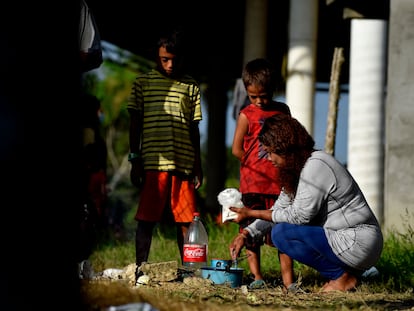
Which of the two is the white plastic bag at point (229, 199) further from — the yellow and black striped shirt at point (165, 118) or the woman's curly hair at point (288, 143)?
the woman's curly hair at point (288, 143)

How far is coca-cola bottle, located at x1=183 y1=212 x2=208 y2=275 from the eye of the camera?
6.77 m

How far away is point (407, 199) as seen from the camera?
835 cm

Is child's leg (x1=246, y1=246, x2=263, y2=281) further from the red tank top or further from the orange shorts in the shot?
the orange shorts

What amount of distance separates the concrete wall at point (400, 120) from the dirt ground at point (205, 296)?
2.02 metres

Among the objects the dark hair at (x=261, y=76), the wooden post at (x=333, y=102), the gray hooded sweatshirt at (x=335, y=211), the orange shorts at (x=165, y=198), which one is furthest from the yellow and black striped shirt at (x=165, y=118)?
the wooden post at (x=333, y=102)

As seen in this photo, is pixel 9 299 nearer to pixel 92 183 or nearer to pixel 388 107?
pixel 388 107

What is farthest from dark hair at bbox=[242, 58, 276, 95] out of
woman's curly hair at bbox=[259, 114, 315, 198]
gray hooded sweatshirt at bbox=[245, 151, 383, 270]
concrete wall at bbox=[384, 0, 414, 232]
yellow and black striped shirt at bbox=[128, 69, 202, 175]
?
concrete wall at bbox=[384, 0, 414, 232]

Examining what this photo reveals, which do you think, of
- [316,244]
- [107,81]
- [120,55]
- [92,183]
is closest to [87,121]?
[92,183]

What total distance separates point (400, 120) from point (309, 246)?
2.62 m

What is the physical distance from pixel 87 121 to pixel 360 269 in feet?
13.0

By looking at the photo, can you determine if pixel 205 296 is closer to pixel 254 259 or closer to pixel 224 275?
pixel 224 275

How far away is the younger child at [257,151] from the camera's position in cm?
676

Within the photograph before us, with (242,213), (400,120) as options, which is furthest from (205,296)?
(400,120)

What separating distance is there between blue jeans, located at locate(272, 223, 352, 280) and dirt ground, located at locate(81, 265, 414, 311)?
169 millimetres
